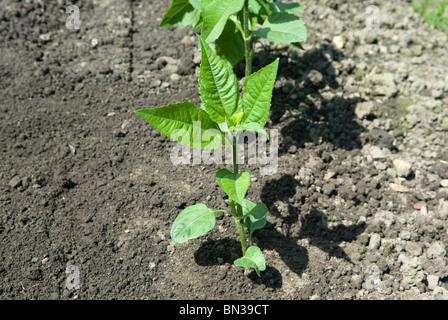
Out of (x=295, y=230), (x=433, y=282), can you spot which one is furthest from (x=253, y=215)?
(x=433, y=282)

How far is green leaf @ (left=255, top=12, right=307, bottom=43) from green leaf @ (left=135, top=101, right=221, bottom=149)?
909 millimetres

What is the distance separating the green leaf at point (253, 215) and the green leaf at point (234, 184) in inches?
14.9

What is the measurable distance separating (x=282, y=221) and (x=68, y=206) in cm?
132

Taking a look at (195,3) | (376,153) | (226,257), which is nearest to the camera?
(226,257)

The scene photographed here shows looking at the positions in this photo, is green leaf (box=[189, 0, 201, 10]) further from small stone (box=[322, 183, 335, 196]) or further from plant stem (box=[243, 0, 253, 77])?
small stone (box=[322, 183, 335, 196])

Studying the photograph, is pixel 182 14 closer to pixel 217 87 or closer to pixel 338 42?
pixel 217 87

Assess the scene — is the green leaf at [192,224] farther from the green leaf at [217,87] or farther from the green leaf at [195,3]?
the green leaf at [195,3]

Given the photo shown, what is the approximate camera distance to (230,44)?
3.20m

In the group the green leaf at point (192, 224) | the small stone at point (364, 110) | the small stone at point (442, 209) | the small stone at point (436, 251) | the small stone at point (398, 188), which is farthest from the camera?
the small stone at point (364, 110)

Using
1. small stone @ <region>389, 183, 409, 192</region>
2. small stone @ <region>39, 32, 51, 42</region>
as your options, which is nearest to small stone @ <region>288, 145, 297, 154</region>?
small stone @ <region>389, 183, 409, 192</region>

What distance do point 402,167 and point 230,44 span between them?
145cm

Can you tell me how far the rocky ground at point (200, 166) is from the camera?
268 cm

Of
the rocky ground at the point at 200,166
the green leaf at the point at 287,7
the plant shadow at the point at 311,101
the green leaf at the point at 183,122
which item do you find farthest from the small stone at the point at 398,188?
the green leaf at the point at 183,122
